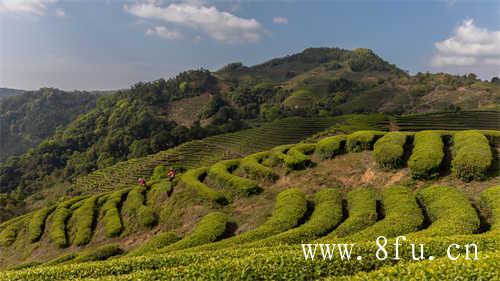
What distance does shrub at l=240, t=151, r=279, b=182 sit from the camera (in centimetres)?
2458

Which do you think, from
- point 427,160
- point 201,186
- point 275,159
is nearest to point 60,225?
point 201,186

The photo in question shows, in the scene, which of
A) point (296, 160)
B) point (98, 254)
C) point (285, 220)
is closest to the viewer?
point (285, 220)

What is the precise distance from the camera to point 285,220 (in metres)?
16.7

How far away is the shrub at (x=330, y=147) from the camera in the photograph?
82.3 ft

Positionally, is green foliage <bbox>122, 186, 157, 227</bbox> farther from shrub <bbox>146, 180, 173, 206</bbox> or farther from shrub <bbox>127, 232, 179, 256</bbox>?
shrub <bbox>127, 232, 179, 256</bbox>

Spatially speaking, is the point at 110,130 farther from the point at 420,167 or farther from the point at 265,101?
the point at 420,167

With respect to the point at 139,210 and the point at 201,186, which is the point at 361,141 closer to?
Answer: the point at 201,186

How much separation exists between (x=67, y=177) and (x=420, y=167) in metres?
101

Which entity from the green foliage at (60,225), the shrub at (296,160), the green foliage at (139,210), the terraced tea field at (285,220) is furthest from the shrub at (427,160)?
the green foliage at (60,225)

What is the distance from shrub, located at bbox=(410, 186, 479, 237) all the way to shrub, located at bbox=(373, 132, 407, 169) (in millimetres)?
4110

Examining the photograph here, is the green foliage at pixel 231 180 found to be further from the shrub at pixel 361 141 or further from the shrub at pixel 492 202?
the shrub at pixel 492 202

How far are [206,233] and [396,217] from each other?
9.33 meters

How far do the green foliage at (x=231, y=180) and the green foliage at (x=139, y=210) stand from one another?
563cm

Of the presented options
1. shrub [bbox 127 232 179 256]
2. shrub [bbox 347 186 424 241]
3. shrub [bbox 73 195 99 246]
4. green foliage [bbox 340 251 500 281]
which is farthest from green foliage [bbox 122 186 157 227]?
green foliage [bbox 340 251 500 281]
